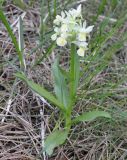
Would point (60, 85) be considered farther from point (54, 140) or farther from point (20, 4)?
point (20, 4)

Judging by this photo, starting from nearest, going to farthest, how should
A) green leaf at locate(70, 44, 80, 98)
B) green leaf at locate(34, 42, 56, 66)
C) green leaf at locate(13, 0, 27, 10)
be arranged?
1. green leaf at locate(70, 44, 80, 98)
2. green leaf at locate(34, 42, 56, 66)
3. green leaf at locate(13, 0, 27, 10)

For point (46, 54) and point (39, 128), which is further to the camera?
point (46, 54)

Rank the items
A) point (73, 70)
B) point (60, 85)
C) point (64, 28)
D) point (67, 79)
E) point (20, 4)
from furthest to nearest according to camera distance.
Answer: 1. point (20, 4)
2. point (67, 79)
3. point (60, 85)
4. point (73, 70)
5. point (64, 28)

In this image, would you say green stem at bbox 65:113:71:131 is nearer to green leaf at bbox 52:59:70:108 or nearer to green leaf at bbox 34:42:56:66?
green leaf at bbox 52:59:70:108

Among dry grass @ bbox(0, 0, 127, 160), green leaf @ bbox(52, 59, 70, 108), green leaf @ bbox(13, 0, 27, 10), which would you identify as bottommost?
dry grass @ bbox(0, 0, 127, 160)

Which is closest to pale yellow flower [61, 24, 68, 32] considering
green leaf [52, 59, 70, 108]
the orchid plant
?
the orchid plant

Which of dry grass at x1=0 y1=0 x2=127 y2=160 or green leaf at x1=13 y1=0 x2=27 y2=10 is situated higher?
green leaf at x1=13 y1=0 x2=27 y2=10

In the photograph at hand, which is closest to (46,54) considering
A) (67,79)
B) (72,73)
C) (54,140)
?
(67,79)

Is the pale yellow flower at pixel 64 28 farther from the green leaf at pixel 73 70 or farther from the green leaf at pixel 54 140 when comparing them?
the green leaf at pixel 54 140
